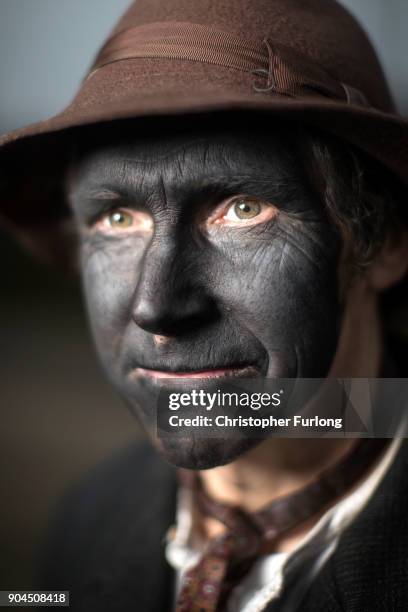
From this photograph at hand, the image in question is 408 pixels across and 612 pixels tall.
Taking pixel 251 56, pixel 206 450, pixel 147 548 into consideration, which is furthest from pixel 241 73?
pixel 147 548

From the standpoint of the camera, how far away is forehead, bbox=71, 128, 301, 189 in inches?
38.7

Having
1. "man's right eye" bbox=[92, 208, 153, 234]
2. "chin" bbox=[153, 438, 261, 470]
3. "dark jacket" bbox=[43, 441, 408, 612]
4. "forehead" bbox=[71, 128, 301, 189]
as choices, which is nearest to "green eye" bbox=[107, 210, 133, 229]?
"man's right eye" bbox=[92, 208, 153, 234]

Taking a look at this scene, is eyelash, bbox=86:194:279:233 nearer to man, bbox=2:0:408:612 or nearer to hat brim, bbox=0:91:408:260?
man, bbox=2:0:408:612

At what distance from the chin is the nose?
7.8 inches

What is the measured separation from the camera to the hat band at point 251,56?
0.97m

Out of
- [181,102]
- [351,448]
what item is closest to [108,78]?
[181,102]

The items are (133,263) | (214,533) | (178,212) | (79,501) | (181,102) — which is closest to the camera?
(181,102)

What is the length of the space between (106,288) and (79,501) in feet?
2.74

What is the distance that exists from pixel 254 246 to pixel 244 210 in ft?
0.21

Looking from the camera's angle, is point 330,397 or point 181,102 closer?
point 181,102

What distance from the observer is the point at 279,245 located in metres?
1.02

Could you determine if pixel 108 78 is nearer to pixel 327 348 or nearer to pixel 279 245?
pixel 279 245

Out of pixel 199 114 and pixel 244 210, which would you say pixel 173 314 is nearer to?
pixel 244 210

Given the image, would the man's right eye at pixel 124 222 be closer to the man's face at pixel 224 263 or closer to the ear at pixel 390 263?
the man's face at pixel 224 263
